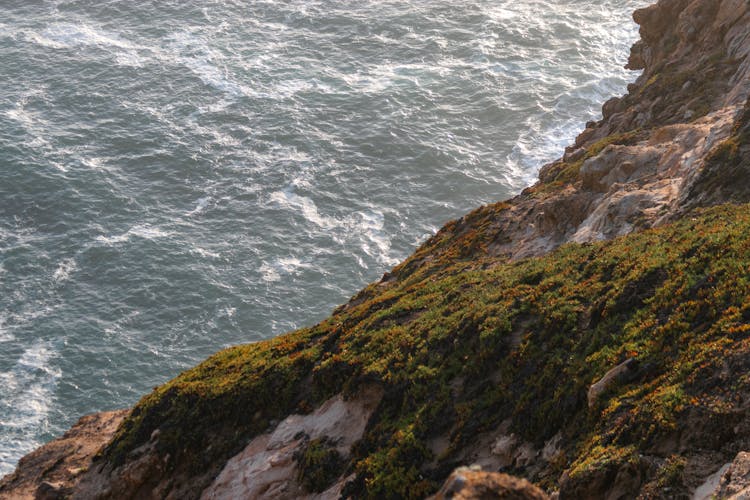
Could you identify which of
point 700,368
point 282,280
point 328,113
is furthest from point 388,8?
point 700,368

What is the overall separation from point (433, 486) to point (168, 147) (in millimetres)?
96196

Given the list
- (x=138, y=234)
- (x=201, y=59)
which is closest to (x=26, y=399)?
(x=138, y=234)

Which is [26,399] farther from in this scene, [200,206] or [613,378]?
Result: [613,378]

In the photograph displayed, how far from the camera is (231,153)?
110312mm

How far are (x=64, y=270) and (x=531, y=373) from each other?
252 ft

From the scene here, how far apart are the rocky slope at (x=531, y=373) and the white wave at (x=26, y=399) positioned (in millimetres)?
36791

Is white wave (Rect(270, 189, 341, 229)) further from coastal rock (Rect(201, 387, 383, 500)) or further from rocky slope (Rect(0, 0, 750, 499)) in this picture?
coastal rock (Rect(201, 387, 383, 500))

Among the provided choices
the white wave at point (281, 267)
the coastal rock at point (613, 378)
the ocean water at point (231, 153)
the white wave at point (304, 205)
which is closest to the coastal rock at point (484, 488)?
the coastal rock at point (613, 378)

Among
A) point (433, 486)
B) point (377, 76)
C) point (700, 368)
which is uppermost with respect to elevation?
point (700, 368)

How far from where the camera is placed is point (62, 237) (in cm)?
9462

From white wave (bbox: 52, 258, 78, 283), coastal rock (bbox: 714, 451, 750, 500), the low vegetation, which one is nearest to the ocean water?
white wave (bbox: 52, 258, 78, 283)

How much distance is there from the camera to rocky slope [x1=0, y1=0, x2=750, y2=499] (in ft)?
57.4

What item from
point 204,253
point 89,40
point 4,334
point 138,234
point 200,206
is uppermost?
point 89,40

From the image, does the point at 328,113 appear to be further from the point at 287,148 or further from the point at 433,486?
the point at 433,486
